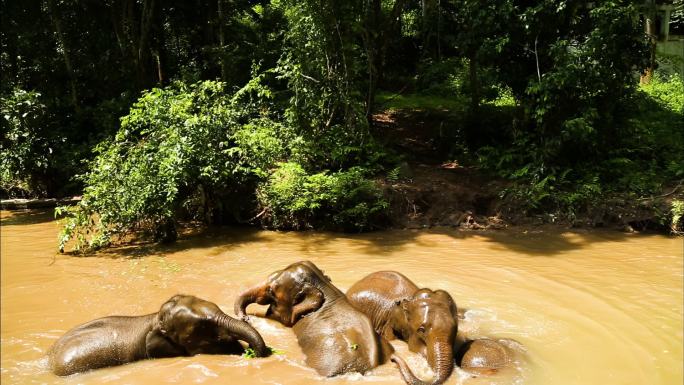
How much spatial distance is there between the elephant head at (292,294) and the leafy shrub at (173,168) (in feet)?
16.4

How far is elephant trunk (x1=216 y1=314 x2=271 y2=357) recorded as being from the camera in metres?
5.12

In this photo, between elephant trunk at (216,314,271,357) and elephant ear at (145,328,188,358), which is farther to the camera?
elephant ear at (145,328,188,358)

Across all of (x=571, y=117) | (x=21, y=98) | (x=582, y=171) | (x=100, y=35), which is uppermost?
(x=100, y=35)

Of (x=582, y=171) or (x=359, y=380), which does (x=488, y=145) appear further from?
(x=359, y=380)

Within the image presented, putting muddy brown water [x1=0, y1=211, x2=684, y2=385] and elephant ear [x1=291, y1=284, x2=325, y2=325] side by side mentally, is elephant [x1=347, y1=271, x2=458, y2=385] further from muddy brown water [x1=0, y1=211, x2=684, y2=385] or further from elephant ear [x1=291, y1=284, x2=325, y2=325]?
elephant ear [x1=291, y1=284, x2=325, y2=325]

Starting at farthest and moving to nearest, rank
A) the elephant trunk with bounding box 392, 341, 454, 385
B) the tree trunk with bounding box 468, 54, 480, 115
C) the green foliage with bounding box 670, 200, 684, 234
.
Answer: the tree trunk with bounding box 468, 54, 480, 115, the green foliage with bounding box 670, 200, 684, 234, the elephant trunk with bounding box 392, 341, 454, 385

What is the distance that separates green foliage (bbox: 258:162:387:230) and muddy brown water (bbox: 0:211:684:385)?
0.43m

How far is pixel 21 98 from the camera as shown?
15.8 metres

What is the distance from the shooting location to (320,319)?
5672 mm

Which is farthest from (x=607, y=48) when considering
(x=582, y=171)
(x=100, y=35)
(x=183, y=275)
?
(x=100, y=35)

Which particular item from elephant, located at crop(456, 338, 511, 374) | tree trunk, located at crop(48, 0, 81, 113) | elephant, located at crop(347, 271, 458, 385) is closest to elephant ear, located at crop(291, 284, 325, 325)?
elephant, located at crop(347, 271, 458, 385)

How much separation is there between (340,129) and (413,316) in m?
8.86

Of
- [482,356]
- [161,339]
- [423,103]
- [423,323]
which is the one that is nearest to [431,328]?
[423,323]

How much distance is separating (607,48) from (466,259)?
21.5 ft
